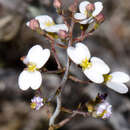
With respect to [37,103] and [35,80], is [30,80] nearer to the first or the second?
[35,80]

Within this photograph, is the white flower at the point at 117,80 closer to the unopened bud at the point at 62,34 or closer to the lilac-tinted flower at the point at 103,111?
the lilac-tinted flower at the point at 103,111

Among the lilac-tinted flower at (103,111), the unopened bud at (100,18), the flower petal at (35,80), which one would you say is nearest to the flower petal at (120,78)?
the lilac-tinted flower at (103,111)

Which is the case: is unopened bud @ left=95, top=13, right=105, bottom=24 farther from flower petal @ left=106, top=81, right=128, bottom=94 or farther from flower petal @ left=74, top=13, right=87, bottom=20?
flower petal @ left=106, top=81, right=128, bottom=94

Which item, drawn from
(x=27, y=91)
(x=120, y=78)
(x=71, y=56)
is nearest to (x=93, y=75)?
(x=71, y=56)

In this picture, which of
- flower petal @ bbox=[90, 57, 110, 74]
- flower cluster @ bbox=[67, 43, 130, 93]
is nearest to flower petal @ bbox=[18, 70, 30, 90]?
flower cluster @ bbox=[67, 43, 130, 93]

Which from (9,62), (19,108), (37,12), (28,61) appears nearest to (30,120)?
(19,108)

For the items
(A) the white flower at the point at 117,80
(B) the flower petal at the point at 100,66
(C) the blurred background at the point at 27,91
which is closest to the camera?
(B) the flower petal at the point at 100,66

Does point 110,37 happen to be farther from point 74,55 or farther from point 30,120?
point 74,55
